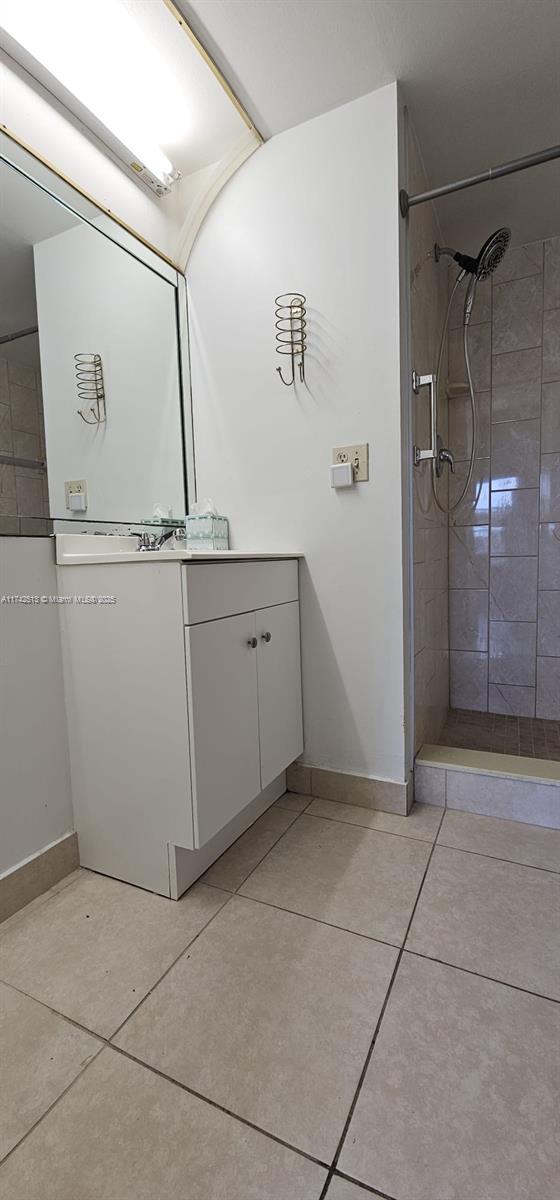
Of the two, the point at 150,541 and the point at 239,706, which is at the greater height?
the point at 150,541

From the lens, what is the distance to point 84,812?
1.26m

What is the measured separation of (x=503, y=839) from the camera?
1338 millimetres

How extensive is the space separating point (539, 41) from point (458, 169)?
45 cm

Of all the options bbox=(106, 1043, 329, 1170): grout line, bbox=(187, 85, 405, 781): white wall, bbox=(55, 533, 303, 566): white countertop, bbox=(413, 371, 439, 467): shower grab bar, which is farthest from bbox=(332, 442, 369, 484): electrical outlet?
bbox=(106, 1043, 329, 1170): grout line

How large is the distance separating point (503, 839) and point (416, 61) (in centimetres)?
210

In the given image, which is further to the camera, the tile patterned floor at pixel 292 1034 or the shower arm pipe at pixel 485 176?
the shower arm pipe at pixel 485 176

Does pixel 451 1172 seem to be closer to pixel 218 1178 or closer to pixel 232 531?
pixel 218 1178

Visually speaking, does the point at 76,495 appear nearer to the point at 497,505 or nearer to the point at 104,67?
the point at 104,67

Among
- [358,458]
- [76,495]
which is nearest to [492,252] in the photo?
[358,458]

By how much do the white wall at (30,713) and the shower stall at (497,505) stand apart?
1300 millimetres

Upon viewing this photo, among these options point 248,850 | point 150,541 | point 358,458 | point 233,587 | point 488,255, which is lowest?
point 248,850

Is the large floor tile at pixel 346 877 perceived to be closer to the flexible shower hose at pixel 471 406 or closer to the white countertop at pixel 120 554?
the white countertop at pixel 120 554

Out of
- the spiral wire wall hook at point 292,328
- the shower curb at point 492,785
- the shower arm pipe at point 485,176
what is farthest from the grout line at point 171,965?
the shower arm pipe at point 485,176

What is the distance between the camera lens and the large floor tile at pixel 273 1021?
0.70 meters
